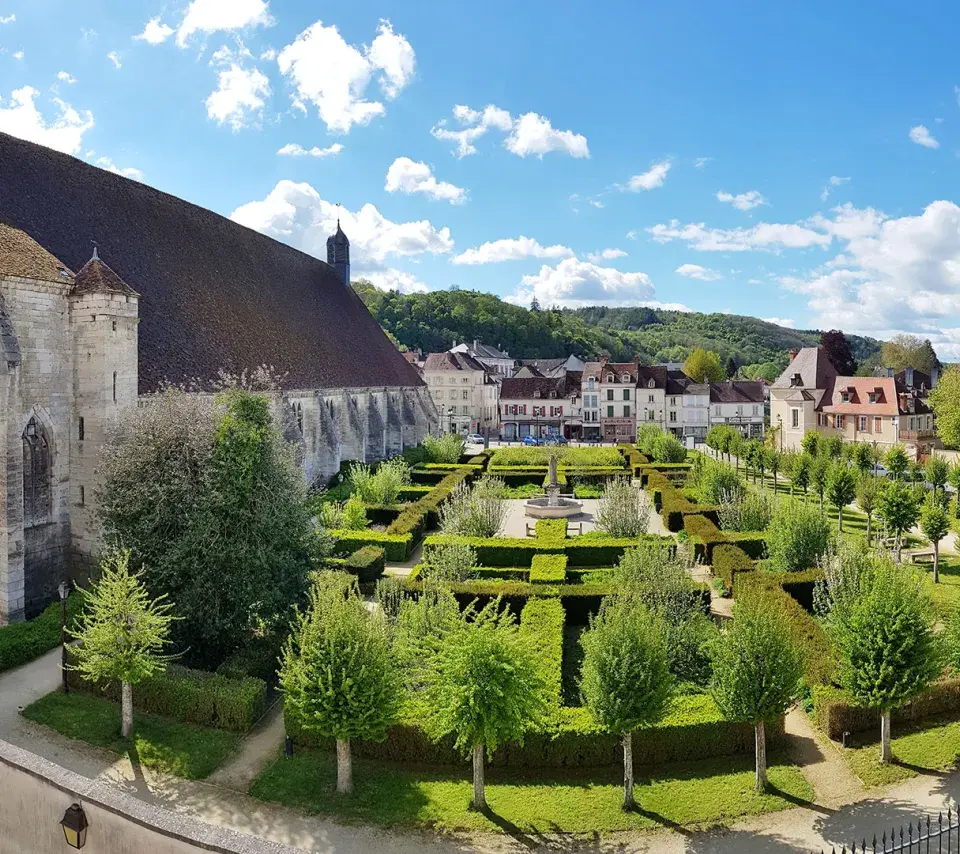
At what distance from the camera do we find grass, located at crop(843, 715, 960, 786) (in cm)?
1219

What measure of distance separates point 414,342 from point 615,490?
295ft

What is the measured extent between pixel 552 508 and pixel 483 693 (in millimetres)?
22980

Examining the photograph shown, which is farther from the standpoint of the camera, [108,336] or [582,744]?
[108,336]

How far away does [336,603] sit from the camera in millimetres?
12461

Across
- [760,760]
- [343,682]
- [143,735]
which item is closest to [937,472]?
[760,760]

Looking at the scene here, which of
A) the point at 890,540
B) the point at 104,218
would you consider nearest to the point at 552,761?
the point at 890,540

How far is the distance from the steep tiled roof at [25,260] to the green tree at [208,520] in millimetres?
4857

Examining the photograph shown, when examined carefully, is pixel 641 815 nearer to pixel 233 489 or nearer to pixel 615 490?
pixel 233 489

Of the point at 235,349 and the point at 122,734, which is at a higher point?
the point at 235,349

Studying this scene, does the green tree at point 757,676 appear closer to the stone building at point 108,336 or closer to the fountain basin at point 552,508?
the stone building at point 108,336

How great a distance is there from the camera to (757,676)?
11.9 metres

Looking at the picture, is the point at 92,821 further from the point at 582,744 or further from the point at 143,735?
the point at 582,744

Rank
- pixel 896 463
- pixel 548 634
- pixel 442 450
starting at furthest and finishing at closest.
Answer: pixel 442 450
pixel 896 463
pixel 548 634

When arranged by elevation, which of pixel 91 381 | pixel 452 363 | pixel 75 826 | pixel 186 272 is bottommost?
pixel 75 826
